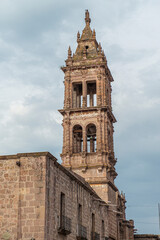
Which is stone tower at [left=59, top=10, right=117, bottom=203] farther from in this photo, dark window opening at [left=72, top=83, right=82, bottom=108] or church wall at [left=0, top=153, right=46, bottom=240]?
church wall at [left=0, top=153, right=46, bottom=240]

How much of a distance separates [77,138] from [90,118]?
258 cm

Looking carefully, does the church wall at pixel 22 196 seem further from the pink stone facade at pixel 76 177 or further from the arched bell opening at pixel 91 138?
the arched bell opening at pixel 91 138

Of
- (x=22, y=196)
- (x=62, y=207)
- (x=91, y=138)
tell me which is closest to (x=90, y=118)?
(x=91, y=138)

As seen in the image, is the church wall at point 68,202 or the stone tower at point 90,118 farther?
the stone tower at point 90,118

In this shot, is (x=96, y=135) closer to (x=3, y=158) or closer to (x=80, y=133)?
(x=80, y=133)

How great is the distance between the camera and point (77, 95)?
4309 cm

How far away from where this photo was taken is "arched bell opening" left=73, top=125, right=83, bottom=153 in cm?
3967

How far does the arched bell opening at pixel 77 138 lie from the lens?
130 feet

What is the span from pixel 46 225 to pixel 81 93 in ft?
89.6

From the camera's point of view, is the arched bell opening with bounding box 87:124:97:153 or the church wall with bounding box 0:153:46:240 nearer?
the church wall with bounding box 0:153:46:240

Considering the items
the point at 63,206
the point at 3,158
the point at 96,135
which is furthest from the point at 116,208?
the point at 3,158

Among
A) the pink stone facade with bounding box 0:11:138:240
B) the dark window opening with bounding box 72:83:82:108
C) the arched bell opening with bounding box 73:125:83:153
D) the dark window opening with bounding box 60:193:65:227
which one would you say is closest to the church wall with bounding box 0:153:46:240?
the pink stone facade with bounding box 0:11:138:240

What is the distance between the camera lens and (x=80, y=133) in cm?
4075

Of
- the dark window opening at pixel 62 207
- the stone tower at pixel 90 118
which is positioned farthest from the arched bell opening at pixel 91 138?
the dark window opening at pixel 62 207
